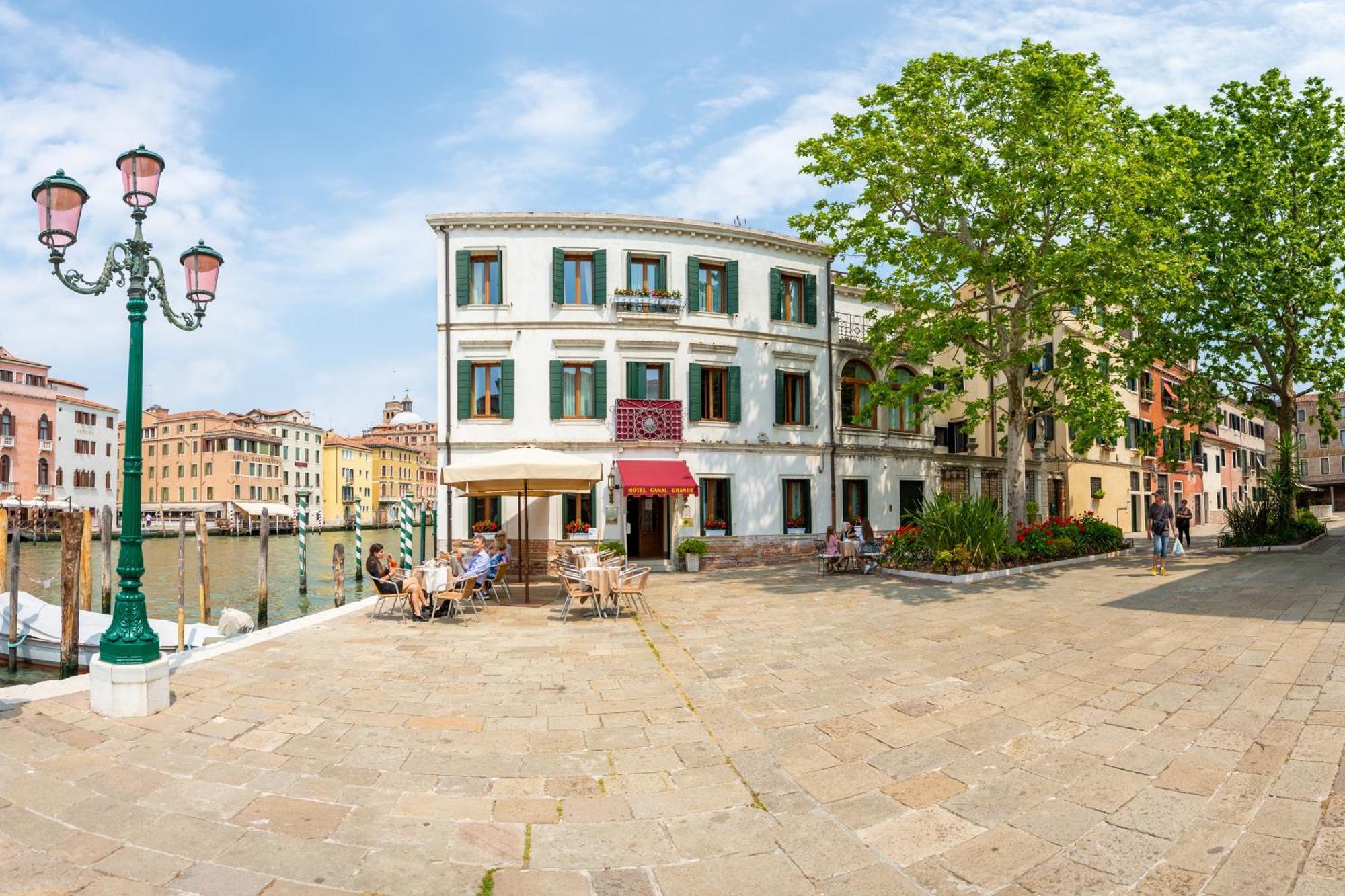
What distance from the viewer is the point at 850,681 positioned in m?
7.55

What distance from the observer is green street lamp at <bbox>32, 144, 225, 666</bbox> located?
21.5ft

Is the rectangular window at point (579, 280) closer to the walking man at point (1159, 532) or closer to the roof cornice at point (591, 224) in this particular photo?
the roof cornice at point (591, 224)

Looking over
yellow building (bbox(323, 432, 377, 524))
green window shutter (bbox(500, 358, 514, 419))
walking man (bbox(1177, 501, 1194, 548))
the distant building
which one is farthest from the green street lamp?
yellow building (bbox(323, 432, 377, 524))

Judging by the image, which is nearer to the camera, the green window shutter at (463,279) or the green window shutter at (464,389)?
the green window shutter at (464,389)

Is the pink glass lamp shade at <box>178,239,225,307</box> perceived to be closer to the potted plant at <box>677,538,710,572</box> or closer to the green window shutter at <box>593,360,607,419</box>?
the green window shutter at <box>593,360,607,419</box>

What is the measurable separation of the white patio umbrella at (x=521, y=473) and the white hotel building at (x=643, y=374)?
14.2ft

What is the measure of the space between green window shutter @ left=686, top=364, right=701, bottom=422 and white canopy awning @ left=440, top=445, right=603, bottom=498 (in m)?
6.14

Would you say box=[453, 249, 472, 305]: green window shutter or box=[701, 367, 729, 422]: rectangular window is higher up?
box=[453, 249, 472, 305]: green window shutter

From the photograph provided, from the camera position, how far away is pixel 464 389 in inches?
762

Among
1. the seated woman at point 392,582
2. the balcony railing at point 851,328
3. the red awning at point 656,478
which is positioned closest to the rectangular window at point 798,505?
the red awning at point 656,478

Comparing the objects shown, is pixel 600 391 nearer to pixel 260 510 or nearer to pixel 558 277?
pixel 558 277

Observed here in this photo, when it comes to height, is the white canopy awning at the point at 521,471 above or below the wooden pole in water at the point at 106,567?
above

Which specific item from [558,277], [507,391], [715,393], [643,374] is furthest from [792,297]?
[507,391]

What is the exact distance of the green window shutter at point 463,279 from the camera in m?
19.5
